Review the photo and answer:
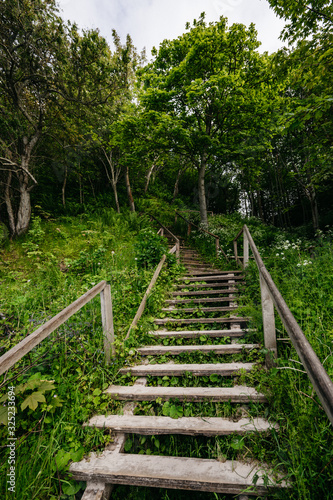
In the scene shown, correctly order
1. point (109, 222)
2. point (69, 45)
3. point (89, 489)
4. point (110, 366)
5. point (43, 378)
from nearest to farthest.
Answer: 1. point (89, 489)
2. point (43, 378)
3. point (110, 366)
4. point (69, 45)
5. point (109, 222)

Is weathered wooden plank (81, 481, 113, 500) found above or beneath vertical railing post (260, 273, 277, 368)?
beneath

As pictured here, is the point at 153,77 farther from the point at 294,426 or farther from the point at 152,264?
the point at 294,426

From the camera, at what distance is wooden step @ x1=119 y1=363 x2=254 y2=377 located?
237 cm

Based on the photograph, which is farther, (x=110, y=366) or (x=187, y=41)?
(x=187, y=41)

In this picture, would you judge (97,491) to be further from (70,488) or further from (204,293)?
(204,293)

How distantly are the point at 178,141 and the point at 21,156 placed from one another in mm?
6879

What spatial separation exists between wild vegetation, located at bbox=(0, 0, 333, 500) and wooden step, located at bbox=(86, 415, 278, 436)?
0.08m

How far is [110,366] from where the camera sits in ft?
8.63

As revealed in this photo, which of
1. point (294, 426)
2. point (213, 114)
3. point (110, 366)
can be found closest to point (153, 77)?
point (213, 114)

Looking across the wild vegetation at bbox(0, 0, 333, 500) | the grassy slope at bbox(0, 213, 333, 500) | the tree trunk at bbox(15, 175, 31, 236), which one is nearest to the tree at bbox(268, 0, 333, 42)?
the wild vegetation at bbox(0, 0, 333, 500)

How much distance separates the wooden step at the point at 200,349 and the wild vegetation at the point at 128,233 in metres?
0.11

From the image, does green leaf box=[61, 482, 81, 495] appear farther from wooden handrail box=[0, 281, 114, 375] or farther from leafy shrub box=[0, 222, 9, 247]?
leafy shrub box=[0, 222, 9, 247]

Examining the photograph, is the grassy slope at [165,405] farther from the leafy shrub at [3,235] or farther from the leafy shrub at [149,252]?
the leafy shrub at [3,235]

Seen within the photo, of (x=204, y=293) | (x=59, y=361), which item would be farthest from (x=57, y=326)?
(x=204, y=293)
